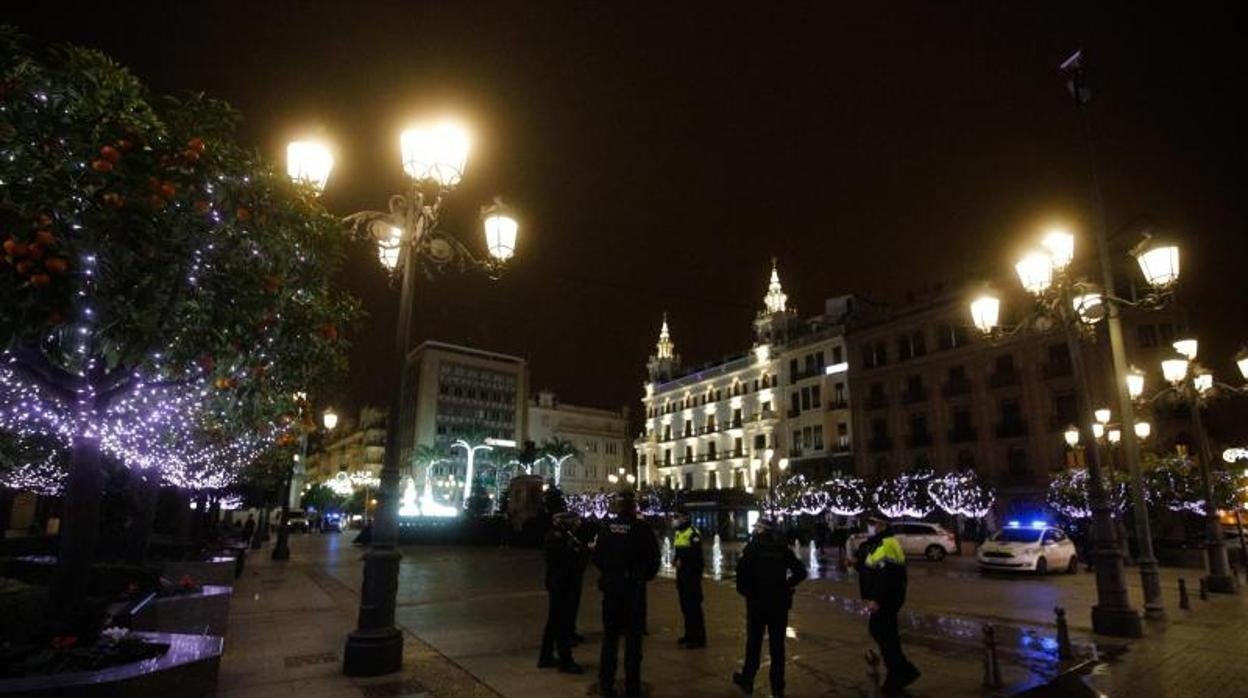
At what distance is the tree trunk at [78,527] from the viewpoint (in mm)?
5637

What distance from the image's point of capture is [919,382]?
164 feet

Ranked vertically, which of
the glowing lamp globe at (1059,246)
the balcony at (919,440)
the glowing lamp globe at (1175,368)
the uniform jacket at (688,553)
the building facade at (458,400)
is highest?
the building facade at (458,400)

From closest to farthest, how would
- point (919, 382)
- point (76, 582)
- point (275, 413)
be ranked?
point (76, 582) < point (275, 413) < point (919, 382)

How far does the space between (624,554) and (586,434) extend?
10918 cm

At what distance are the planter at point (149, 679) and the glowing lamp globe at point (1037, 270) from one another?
11494 millimetres

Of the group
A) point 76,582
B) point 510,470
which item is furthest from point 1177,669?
point 510,470

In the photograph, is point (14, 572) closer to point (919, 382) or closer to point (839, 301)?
point (919, 382)

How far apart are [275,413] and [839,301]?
58.8 metres

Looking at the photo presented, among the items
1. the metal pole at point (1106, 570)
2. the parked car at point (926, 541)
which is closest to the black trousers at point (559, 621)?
the metal pole at point (1106, 570)

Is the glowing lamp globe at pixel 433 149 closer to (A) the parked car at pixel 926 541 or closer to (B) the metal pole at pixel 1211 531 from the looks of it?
(B) the metal pole at pixel 1211 531

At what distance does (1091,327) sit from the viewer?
11414 mm

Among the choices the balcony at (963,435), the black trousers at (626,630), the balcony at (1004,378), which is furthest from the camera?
the balcony at (963,435)

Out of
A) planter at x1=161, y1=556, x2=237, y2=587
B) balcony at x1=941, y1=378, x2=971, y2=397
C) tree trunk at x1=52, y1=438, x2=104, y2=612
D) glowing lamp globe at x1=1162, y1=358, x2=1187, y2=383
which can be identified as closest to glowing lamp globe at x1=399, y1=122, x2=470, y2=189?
tree trunk at x1=52, y1=438, x2=104, y2=612

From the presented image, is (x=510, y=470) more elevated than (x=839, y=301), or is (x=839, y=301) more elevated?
(x=839, y=301)
